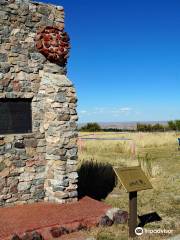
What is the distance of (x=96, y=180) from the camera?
11914 mm

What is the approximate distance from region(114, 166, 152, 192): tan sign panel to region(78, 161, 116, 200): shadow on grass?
3403 millimetres

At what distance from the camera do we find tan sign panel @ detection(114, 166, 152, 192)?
273 inches

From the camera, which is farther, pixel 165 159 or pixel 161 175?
pixel 165 159

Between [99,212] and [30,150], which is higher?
[30,150]

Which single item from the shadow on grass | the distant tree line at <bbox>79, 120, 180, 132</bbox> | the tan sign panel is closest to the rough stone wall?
the tan sign panel

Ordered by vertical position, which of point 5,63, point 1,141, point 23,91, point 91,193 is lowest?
point 91,193

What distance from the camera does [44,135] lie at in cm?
882

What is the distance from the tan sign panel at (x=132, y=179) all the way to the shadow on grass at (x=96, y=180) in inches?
134

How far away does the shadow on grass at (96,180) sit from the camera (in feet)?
36.1

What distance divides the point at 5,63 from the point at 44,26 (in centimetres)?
130

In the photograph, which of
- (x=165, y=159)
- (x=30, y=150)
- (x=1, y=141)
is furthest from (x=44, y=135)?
Answer: (x=165, y=159)

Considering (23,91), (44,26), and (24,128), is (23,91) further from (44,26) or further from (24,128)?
(44,26)
